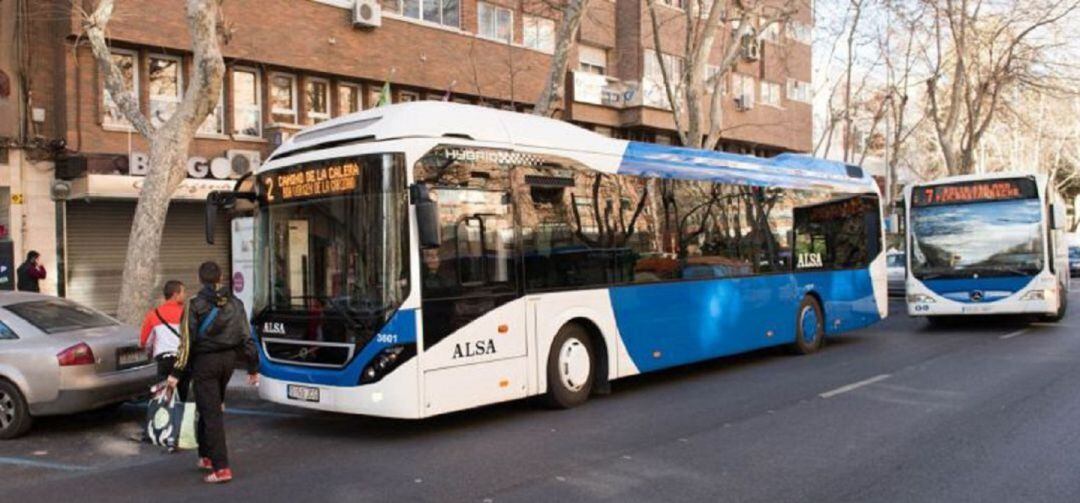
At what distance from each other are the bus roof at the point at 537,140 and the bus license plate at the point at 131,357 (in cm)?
230

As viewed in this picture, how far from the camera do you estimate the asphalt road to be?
611 centimetres

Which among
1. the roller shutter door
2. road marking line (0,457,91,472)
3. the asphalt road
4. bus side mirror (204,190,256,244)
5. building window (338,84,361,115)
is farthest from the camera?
building window (338,84,361,115)

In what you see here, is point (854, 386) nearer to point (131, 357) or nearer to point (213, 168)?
point (131, 357)

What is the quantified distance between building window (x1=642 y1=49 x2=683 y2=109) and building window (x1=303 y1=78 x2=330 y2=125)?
11.5 metres

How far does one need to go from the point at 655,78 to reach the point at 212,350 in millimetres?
26825

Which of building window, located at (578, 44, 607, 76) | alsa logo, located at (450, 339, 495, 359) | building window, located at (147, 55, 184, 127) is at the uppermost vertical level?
building window, located at (578, 44, 607, 76)

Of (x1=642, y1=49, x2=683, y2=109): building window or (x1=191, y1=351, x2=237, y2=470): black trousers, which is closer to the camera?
(x1=191, y1=351, x2=237, y2=470): black trousers

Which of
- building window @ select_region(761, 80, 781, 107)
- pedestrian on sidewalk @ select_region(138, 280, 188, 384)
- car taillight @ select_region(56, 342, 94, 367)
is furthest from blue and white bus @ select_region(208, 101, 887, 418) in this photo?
building window @ select_region(761, 80, 781, 107)

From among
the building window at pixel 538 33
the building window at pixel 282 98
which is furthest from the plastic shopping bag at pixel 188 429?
the building window at pixel 538 33

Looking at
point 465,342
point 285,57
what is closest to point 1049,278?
point 465,342

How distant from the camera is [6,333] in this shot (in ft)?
27.8

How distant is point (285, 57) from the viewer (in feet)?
67.1

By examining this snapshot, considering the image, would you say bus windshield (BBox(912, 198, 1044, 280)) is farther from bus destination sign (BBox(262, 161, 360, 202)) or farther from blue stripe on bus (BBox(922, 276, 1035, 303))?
bus destination sign (BBox(262, 161, 360, 202))

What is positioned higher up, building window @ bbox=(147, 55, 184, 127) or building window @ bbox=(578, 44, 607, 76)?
building window @ bbox=(578, 44, 607, 76)
